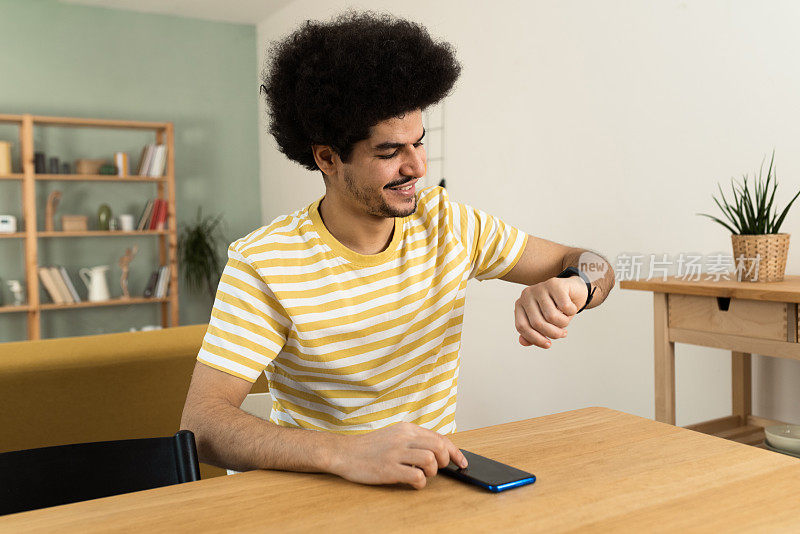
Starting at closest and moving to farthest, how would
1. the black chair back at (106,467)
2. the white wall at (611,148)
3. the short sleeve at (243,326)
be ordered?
1. the black chair back at (106,467)
2. the short sleeve at (243,326)
3. the white wall at (611,148)

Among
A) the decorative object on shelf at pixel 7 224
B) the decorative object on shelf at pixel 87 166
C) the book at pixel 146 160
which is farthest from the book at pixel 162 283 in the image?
the decorative object on shelf at pixel 7 224

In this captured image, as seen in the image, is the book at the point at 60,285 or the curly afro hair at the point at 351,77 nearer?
the curly afro hair at the point at 351,77

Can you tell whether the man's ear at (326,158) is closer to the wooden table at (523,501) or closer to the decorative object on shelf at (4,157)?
the wooden table at (523,501)

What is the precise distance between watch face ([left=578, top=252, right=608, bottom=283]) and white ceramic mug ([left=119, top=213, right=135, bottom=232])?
4183mm

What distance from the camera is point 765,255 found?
5.88 feet

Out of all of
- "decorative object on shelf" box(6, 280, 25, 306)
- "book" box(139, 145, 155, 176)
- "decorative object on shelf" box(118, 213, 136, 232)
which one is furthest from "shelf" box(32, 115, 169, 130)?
"decorative object on shelf" box(6, 280, 25, 306)

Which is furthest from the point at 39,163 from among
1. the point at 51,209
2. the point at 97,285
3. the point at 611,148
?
the point at 611,148

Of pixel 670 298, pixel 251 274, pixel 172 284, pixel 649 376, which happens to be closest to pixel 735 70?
pixel 670 298

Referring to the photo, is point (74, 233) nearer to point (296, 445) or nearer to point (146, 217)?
point (146, 217)

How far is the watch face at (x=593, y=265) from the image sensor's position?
1377mm

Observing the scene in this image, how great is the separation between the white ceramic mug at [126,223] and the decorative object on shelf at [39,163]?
581 mm

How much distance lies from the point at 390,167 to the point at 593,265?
45cm

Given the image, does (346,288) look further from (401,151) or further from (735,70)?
(735,70)

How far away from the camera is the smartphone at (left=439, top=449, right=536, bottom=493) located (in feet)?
2.55
